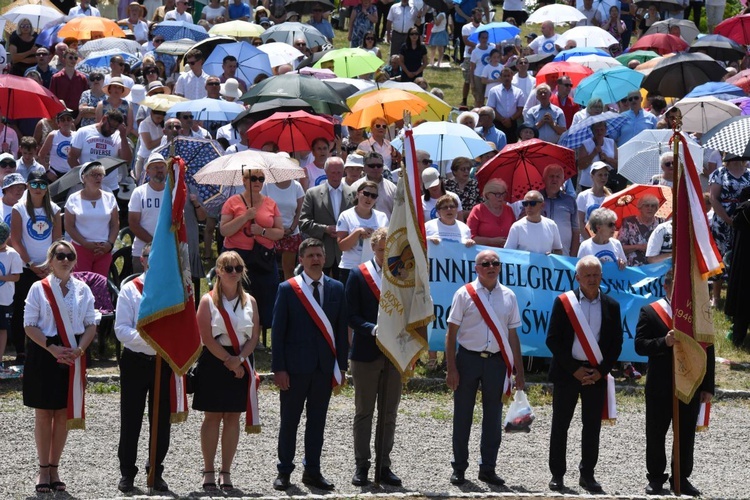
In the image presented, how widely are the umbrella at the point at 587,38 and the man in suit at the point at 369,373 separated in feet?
51.2

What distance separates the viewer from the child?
13.5 meters

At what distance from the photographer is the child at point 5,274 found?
13516 mm

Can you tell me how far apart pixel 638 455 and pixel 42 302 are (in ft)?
16.9

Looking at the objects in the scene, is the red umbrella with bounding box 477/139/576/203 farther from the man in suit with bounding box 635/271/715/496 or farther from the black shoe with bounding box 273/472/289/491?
the black shoe with bounding box 273/472/289/491

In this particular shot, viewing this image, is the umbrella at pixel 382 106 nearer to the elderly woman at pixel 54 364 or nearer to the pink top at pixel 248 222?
the pink top at pixel 248 222

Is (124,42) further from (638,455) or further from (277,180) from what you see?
(638,455)

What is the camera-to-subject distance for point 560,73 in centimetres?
2195

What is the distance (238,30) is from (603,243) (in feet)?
40.8

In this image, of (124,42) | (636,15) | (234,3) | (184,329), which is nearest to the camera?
(184,329)

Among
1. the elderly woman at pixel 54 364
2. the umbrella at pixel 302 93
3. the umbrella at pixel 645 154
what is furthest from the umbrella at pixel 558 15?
the elderly woman at pixel 54 364

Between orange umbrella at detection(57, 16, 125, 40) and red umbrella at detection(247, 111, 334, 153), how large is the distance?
29.1 feet

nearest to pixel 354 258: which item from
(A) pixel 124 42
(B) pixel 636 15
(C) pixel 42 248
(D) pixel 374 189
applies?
(D) pixel 374 189

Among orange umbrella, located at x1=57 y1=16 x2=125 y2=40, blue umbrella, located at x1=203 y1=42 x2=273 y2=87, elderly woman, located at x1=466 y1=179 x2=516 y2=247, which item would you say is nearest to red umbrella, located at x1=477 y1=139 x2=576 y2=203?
elderly woman, located at x1=466 y1=179 x2=516 y2=247

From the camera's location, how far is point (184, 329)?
10453 millimetres
